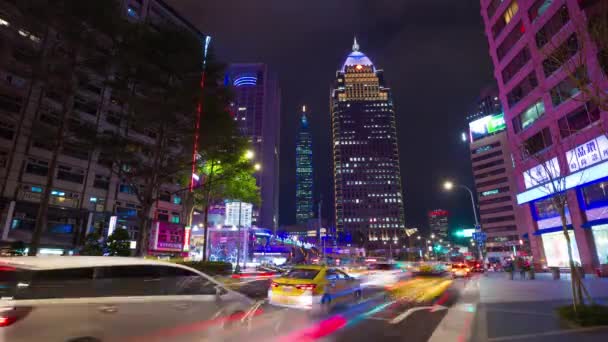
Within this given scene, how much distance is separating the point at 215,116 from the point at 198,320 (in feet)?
59.8

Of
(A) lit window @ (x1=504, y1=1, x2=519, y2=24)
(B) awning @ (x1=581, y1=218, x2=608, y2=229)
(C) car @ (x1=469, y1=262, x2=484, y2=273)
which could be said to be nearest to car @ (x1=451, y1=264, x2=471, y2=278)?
(B) awning @ (x1=581, y1=218, x2=608, y2=229)

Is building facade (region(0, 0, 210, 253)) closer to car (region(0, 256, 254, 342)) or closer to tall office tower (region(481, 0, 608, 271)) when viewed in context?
car (region(0, 256, 254, 342))

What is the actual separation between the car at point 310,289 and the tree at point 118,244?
13.9 meters

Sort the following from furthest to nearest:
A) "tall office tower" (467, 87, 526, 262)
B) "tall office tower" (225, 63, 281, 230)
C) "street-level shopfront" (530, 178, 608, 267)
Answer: "tall office tower" (225, 63, 281, 230) < "tall office tower" (467, 87, 526, 262) < "street-level shopfront" (530, 178, 608, 267)

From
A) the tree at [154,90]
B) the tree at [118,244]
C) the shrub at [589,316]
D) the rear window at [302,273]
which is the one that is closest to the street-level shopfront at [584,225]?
the shrub at [589,316]

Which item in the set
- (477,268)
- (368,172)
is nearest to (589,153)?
(477,268)

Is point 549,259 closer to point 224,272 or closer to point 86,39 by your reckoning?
point 224,272

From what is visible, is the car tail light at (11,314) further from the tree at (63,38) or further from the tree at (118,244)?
the tree at (118,244)

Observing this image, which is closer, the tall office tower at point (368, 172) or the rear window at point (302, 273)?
the rear window at point (302, 273)

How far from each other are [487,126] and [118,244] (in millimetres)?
117143

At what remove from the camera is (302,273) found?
11.7m

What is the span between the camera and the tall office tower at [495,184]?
10575 cm

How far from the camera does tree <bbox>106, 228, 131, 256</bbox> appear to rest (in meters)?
20.3

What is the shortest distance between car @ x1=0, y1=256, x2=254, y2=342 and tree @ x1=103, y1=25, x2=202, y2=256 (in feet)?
48.3
